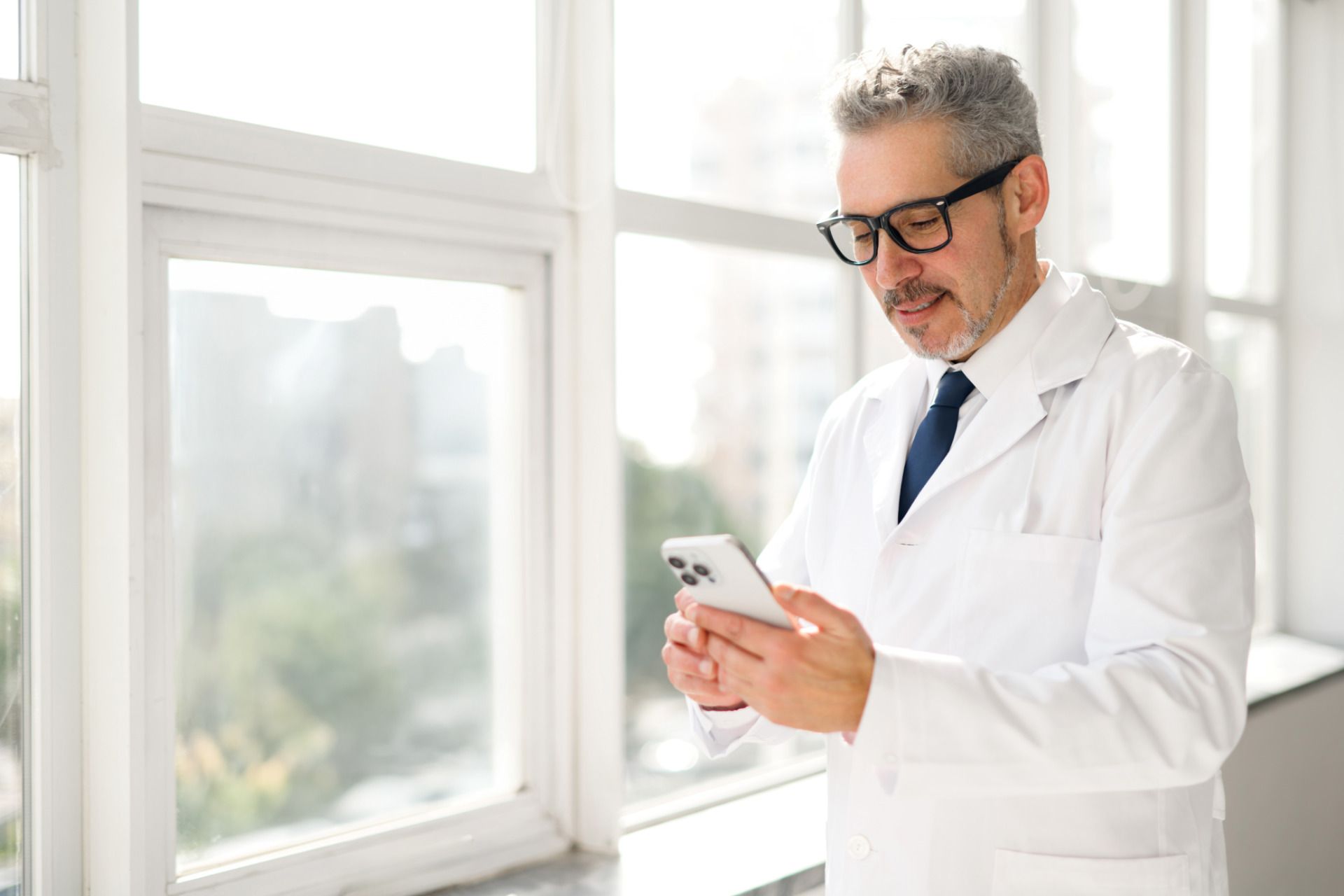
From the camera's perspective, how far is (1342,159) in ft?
12.8

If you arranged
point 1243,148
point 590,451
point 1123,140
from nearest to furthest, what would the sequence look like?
point 590,451
point 1123,140
point 1243,148

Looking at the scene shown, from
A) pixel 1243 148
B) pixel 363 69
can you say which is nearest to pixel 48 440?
pixel 363 69

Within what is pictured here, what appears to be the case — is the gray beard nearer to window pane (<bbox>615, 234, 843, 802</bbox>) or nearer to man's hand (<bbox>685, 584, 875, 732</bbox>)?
man's hand (<bbox>685, 584, 875, 732</bbox>)

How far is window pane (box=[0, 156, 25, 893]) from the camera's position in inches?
53.1

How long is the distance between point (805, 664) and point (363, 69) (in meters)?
1.17

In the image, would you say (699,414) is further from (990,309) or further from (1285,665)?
(1285,665)

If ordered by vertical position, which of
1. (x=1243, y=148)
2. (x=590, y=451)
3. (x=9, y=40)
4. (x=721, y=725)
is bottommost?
(x=721, y=725)

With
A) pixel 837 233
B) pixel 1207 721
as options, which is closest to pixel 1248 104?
pixel 837 233

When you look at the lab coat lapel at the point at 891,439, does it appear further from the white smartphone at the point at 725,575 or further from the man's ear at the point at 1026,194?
the white smartphone at the point at 725,575

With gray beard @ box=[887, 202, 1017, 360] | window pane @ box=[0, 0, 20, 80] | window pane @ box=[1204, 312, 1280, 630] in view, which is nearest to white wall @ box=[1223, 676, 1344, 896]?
window pane @ box=[1204, 312, 1280, 630]

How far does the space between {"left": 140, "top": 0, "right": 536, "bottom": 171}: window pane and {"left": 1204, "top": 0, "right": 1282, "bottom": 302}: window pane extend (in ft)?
8.87

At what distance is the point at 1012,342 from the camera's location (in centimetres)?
137

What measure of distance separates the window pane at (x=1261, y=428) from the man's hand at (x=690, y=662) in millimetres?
3302

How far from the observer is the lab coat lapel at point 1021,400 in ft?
4.34
